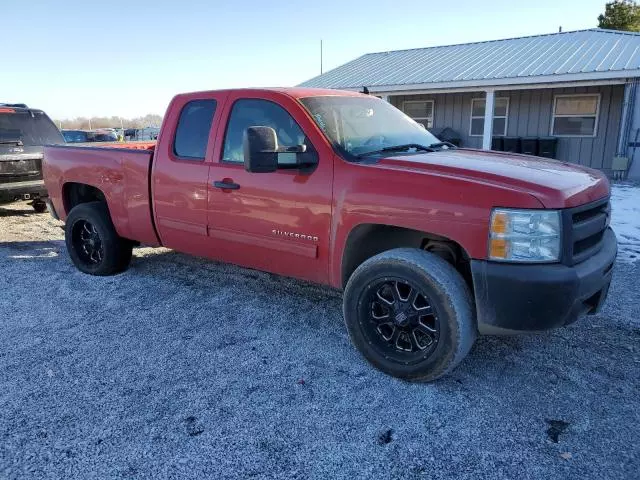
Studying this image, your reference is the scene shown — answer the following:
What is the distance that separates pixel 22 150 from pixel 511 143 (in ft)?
40.0

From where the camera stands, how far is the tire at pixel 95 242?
16.8 feet

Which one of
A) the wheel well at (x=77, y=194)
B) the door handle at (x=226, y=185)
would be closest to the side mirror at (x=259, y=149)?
the door handle at (x=226, y=185)

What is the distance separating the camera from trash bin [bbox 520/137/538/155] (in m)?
13.9

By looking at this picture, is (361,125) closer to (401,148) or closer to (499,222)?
(401,148)

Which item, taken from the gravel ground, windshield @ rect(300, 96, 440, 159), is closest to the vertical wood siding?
the gravel ground

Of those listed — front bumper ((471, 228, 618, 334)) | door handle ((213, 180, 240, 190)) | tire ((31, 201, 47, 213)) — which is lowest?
tire ((31, 201, 47, 213))

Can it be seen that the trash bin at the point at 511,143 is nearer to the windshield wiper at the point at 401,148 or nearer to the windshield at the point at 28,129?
the windshield wiper at the point at 401,148

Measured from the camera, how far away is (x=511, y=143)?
46.8 ft

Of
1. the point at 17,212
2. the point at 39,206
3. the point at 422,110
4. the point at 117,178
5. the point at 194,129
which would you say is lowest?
the point at 17,212

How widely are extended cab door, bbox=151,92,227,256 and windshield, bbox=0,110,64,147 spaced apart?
4.50m

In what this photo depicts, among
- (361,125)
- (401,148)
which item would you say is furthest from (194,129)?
(401,148)

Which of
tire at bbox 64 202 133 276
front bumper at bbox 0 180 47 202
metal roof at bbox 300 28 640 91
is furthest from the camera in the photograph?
metal roof at bbox 300 28 640 91

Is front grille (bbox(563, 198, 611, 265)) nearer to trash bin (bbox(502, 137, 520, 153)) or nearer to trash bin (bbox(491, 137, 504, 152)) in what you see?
trash bin (bbox(502, 137, 520, 153))

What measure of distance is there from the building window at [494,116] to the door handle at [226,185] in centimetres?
1279
